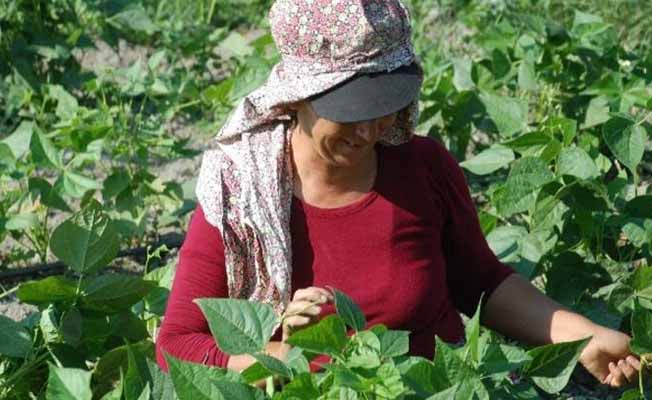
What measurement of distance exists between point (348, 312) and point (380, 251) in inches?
20.1

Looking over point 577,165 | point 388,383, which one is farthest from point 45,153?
point 388,383

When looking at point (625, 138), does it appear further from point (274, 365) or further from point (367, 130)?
point (274, 365)

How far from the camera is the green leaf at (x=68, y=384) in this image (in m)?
2.04

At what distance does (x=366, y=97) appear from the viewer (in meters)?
2.23

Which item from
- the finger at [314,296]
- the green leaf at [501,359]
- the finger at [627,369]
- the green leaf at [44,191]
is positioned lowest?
the finger at [627,369]

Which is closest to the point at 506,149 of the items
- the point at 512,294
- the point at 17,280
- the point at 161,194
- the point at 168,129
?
the point at 512,294

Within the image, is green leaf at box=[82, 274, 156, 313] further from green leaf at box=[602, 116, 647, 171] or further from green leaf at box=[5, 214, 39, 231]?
green leaf at box=[602, 116, 647, 171]

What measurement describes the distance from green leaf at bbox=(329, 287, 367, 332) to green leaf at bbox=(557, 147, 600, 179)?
1.03 meters

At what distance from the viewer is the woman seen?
7.36 feet

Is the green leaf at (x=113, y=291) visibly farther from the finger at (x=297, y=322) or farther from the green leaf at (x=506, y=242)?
the green leaf at (x=506, y=242)

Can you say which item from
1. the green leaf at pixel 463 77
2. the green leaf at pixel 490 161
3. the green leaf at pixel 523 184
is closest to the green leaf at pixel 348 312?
the green leaf at pixel 523 184

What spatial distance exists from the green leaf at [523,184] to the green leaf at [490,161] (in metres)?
0.23

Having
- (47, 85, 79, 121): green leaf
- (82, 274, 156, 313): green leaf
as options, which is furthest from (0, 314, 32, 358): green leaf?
(47, 85, 79, 121): green leaf

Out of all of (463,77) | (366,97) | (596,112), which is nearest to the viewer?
(366,97)
